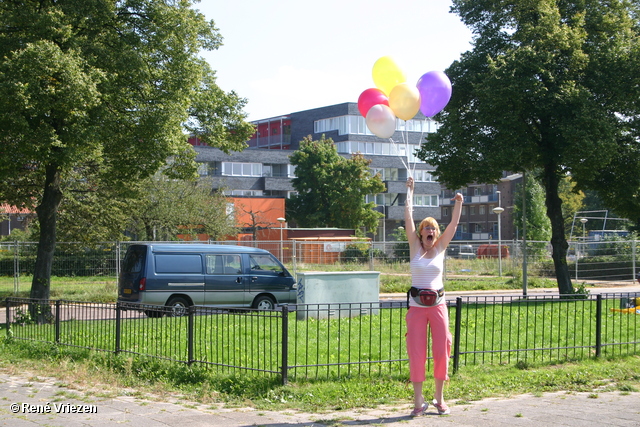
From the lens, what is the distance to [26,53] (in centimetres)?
1422

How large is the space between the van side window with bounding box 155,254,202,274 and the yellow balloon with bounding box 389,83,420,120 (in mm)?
9646

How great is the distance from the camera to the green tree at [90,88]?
47.3 feet

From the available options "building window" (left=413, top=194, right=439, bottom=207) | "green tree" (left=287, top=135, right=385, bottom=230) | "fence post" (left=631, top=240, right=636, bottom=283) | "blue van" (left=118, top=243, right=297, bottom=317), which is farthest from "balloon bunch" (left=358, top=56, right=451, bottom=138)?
"building window" (left=413, top=194, right=439, bottom=207)

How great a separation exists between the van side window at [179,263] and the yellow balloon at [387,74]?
9.32 metres

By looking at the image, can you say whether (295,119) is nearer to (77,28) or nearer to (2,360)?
(77,28)

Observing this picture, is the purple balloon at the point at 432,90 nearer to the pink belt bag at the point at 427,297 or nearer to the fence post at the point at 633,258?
the pink belt bag at the point at 427,297

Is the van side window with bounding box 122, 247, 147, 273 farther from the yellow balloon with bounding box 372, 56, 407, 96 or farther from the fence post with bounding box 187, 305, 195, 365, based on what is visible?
the yellow balloon with bounding box 372, 56, 407, 96

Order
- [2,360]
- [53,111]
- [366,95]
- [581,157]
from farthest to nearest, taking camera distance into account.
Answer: [581,157]
[53,111]
[2,360]
[366,95]

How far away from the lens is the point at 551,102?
20.2 metres

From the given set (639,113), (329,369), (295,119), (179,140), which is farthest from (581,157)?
(295,119)

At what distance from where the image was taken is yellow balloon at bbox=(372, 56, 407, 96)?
10008 mm

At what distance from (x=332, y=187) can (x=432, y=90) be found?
47.7m

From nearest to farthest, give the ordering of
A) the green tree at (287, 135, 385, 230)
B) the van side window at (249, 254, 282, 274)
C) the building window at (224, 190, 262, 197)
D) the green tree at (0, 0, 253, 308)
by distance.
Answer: the green tree at (0, 0, 253, 308)
the van side window at (249, 254, 282, 274)
the green tree at (287, 135, 385, 230)
the building window at (224, 190, 262, 197)

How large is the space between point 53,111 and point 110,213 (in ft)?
42.6
